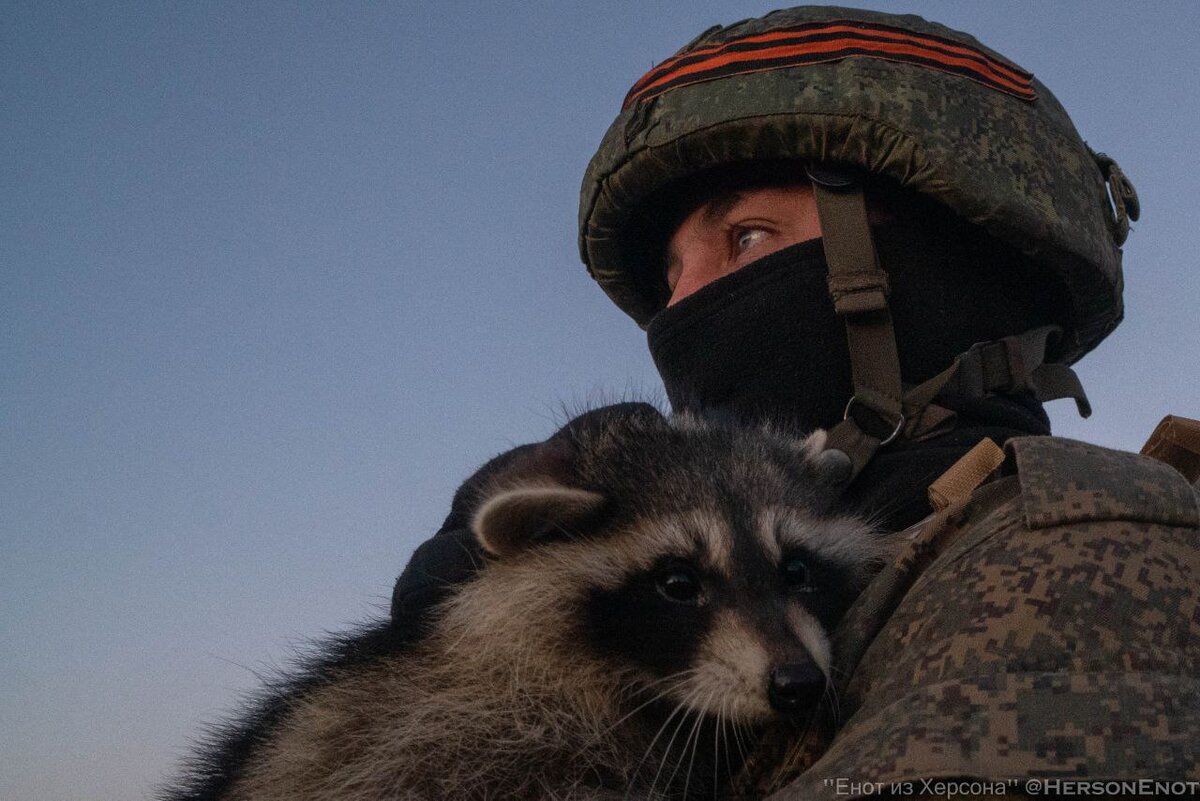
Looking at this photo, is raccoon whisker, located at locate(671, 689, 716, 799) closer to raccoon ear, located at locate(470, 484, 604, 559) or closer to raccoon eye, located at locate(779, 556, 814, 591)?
raccoon eye, located at locate(779, 556, 814, 591)

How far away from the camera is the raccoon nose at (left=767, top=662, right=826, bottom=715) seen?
222 centimetres

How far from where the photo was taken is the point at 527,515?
285cm

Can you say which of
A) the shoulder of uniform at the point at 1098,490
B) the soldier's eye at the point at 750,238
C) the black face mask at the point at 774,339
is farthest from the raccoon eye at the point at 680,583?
the soldier's eye at the point at 750,238

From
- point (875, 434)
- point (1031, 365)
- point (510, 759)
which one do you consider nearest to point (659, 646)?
point (510, 759)

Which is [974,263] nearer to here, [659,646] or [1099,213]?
[1099,213]

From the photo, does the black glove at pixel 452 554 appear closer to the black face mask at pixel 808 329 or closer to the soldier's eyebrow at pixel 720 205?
the black face mask at pixel 808 329

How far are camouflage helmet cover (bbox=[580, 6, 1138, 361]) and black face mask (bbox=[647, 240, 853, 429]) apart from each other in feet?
1.79

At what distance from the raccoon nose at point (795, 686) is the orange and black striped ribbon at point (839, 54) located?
286 cm

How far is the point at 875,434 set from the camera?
3.70 meters

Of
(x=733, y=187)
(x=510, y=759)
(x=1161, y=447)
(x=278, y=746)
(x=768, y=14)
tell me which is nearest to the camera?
(x=510, y=759)

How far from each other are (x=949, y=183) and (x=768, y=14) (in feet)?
4.66

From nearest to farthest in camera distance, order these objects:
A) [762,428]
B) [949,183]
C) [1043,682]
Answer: [1043,682], [762,428], [949,183]

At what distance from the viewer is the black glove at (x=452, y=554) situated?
3.04m

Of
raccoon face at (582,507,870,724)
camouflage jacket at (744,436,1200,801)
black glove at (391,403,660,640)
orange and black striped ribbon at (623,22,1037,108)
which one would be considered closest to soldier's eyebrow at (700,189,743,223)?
orange and black striped ribbon at (623,22,1037,108)
